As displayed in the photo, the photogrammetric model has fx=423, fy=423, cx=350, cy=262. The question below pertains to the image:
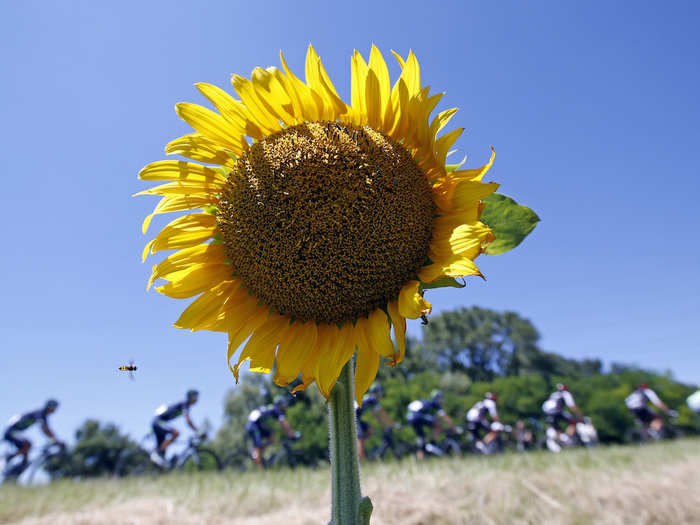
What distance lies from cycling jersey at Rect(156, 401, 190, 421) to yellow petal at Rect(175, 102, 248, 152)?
33.2 ft

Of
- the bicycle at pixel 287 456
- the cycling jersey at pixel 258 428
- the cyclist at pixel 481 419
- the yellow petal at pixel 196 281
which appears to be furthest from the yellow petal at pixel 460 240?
the cyclist at pixel 481 419

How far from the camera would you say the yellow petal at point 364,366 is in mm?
1099

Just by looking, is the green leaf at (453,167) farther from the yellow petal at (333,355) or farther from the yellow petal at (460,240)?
the yellow petal at (333,355)

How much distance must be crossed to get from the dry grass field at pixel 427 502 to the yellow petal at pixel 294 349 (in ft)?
7.22

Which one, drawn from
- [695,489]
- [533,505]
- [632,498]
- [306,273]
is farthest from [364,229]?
[695,489]

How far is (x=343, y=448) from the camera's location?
1.20 meters

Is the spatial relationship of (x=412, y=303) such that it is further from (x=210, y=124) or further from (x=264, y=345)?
(x=210, y=124)

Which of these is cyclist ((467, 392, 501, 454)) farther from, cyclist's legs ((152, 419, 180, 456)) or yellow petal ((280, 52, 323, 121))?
yellow petal ((280, 52, 323, 121))

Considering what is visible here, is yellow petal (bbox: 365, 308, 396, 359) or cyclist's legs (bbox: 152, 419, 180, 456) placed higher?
yellow petal (bbox: 365, 308, 396, 359)

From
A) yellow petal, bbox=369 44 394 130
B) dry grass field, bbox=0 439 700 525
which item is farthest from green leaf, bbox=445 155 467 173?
dry grass field, bbox=0 439 700 525

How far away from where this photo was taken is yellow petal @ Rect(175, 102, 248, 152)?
1.33 m

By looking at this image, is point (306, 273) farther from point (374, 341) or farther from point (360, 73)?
point (360, 73)

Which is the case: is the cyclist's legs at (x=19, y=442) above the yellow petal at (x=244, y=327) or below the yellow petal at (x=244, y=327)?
below

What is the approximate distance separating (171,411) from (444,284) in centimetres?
1054
